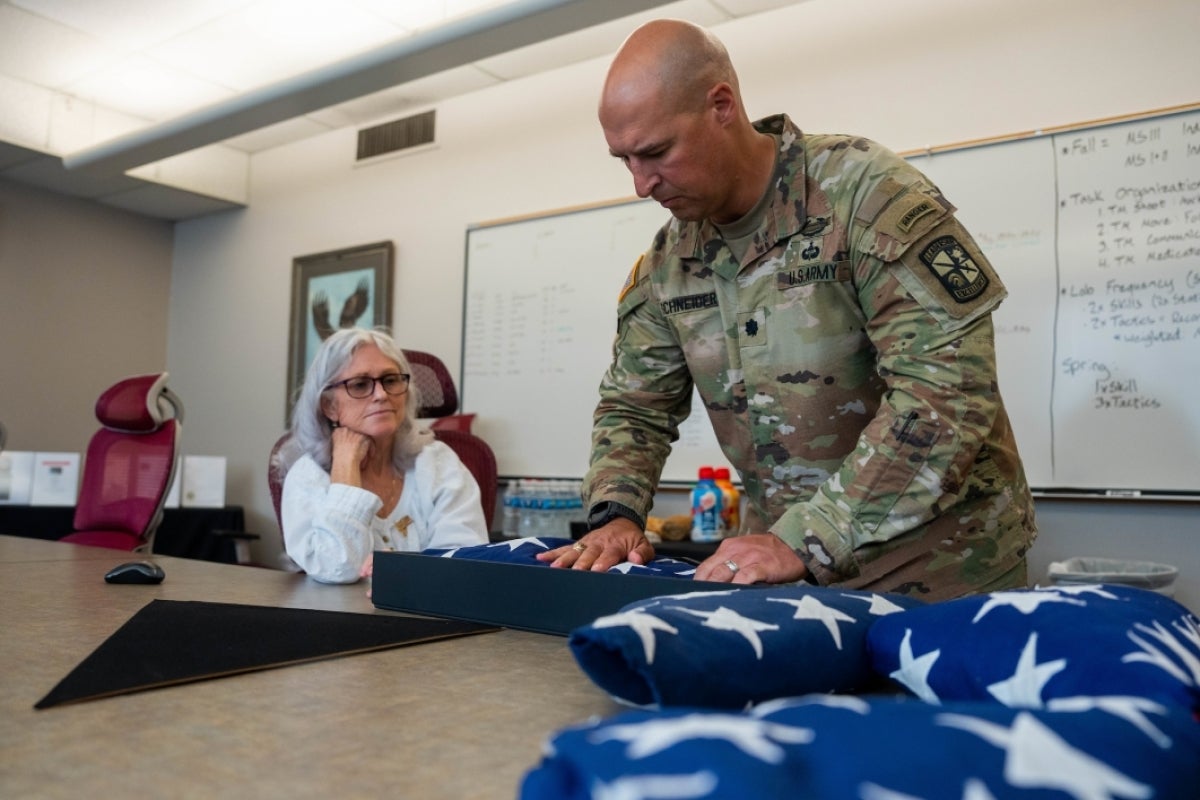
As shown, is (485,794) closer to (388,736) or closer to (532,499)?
(388,736)

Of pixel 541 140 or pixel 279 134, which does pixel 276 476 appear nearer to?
pixel 541 140

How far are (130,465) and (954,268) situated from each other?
3106 mm

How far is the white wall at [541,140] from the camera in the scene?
2715 mm

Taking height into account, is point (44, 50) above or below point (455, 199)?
above

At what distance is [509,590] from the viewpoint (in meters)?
0.98

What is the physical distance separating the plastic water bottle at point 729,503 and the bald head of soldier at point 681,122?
5.83 ft

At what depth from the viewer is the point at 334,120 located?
14.8 ft

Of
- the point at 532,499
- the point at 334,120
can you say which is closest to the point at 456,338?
the point at 532,499

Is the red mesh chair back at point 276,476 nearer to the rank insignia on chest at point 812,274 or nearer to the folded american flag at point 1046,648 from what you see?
→ the rank insignia on chest at point 812,274

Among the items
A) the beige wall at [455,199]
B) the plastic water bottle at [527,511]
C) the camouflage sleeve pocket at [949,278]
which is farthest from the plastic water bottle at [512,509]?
the camouflage sleeve pocket at [949,278]

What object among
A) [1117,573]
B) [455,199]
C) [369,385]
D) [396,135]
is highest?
[396,135]

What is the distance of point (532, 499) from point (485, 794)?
3080 millimetres

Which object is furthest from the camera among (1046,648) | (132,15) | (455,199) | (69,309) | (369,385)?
(69,309)

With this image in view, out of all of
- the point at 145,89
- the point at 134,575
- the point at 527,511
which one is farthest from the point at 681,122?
the point at 145,89
